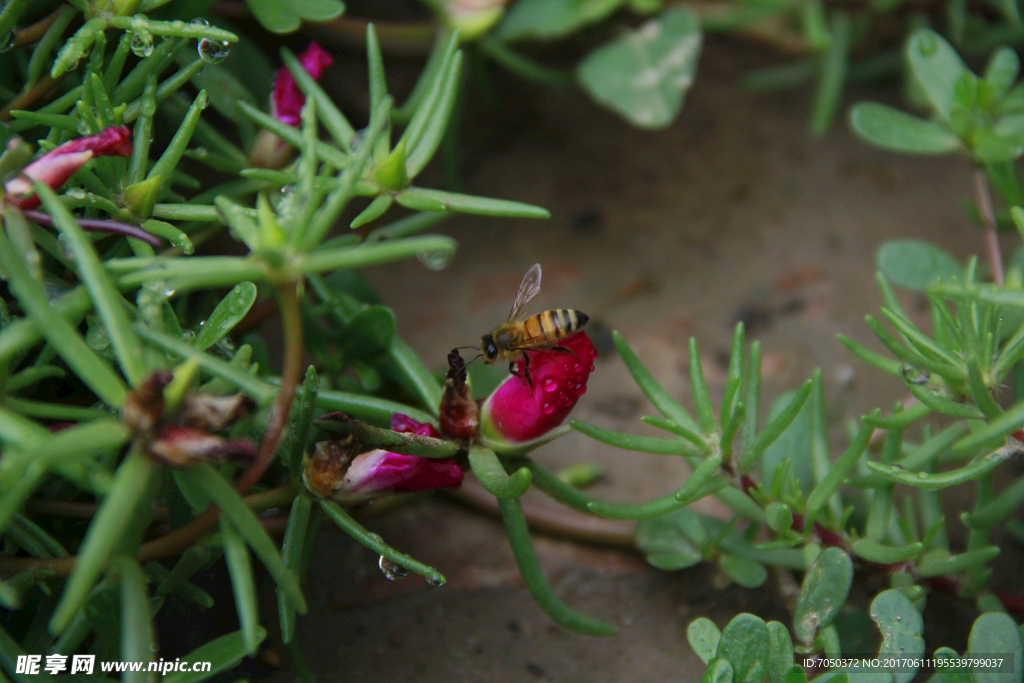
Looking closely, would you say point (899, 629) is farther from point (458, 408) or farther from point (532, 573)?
point (458, 408)

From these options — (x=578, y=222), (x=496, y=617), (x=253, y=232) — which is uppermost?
(x=253, y=232)

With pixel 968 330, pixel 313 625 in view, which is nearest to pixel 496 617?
pixel 313 625

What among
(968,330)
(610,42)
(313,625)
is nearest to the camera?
(968,330)

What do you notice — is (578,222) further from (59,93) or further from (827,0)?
(59,93)

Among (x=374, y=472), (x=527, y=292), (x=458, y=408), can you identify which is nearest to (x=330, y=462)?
(x=374, y=472)

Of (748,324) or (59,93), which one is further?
(748,324)

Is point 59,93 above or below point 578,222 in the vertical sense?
above
